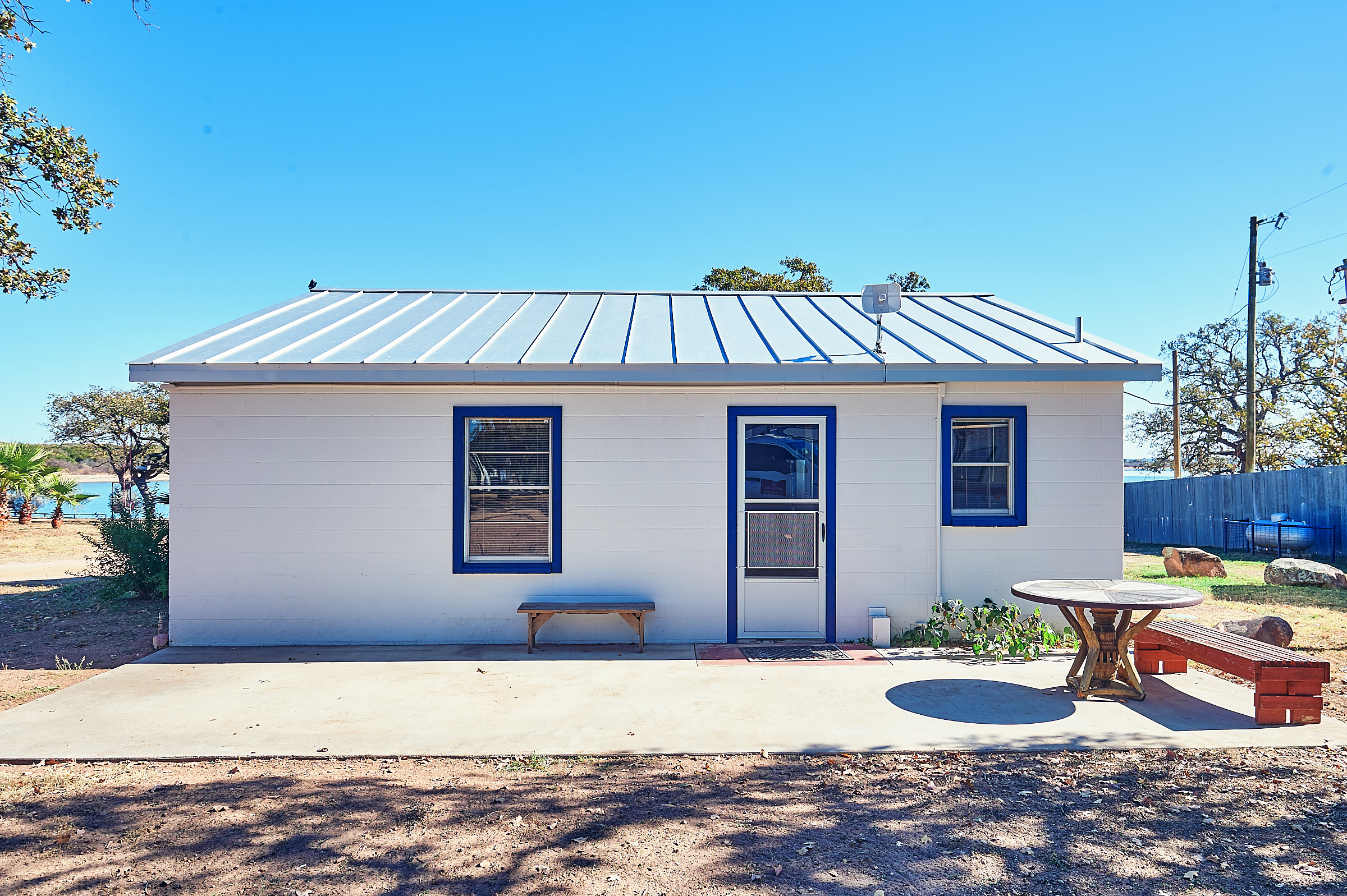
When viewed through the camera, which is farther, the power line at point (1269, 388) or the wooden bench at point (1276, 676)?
the power line at point (1269, 388)

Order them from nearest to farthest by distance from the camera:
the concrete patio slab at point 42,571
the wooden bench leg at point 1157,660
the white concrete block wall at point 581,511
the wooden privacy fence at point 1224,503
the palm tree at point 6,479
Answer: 1. the wooden bench leg at point 1157,660
2. the white concrete block wall at point 581,511
3. the concrete patio slab at point 42,571
4. the wooden privacy fence at point 1224,503
5. the palm tree at point 6,479

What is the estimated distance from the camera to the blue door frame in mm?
7656

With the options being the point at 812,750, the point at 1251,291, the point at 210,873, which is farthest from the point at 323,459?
the point at 1251,291

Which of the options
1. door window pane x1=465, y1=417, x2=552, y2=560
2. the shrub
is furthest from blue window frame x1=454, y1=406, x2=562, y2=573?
the shrub

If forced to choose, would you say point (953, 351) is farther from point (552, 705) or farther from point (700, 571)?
point (552, 705)

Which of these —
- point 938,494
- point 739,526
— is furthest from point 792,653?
point 938,494

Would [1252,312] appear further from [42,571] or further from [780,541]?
[42,571]

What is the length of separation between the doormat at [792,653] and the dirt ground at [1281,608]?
3.05 m

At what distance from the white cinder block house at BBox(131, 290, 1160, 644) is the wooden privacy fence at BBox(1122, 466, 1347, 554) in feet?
27.7

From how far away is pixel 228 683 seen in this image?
6277 mm

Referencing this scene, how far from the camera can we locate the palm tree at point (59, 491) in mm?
20406

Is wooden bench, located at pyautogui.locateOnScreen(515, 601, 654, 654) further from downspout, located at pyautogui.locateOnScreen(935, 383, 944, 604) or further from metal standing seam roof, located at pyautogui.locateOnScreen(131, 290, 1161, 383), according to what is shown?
downspout, located at pyautogui.locateOnScreen(935, 383, 944, 604)

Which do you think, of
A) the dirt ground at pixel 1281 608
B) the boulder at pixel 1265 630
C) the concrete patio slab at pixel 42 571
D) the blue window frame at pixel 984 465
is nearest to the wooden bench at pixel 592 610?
the blue window frame at pixel 984 465

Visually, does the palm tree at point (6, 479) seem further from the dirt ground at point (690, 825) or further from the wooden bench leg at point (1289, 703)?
the wooden bench leg at point (1289, 703)
